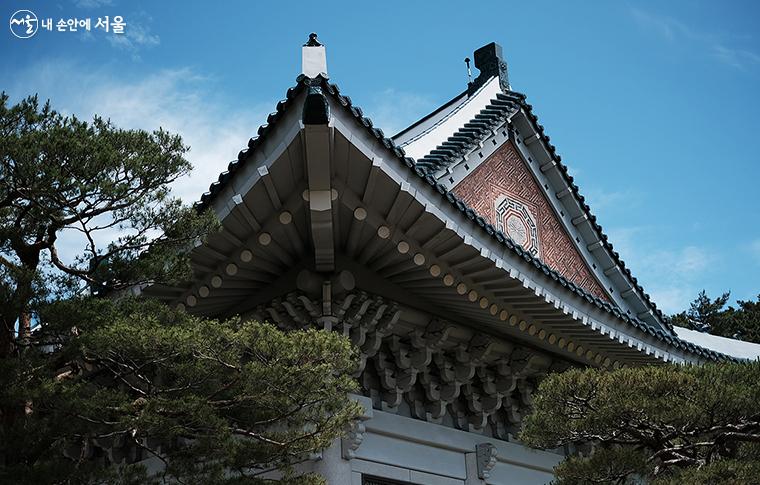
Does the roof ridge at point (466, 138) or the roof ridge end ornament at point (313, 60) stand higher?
the roof ridge at point (466, 138)

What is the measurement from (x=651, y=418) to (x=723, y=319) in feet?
81.1

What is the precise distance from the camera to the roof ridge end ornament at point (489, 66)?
14.5 m

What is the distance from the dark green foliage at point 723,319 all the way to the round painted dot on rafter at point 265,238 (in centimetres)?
2330

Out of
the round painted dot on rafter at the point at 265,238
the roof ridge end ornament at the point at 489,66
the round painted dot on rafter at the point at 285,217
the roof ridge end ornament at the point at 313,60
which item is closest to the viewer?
the roof ridge end ornament at the point at 313,60

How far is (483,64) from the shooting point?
48.6ft

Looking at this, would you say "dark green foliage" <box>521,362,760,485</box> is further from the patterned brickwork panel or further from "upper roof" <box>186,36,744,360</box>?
the patterned brickwork panel

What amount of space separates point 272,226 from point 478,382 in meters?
3.54

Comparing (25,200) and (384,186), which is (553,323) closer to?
(384,186)

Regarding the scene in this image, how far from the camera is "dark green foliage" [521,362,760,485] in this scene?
680 cm

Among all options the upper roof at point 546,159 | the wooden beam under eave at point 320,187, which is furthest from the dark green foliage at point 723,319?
the wooden beam under eave at point 320,187

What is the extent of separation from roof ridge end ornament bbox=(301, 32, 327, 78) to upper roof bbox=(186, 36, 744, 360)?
56 mm

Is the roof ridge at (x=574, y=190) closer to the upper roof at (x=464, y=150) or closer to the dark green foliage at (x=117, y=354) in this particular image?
the upper roof at (x=464, y=150)

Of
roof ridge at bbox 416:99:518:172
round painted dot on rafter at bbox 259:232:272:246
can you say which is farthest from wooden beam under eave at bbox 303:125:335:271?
roof ridge at bbox 416:99:518:172

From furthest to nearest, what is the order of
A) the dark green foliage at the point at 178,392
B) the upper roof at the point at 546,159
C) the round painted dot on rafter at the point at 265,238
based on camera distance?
the upper roof at the point at 546,159 < the round painted dot on rafter at the point at 265,238 < the dark green foliage at the point at 178,392
